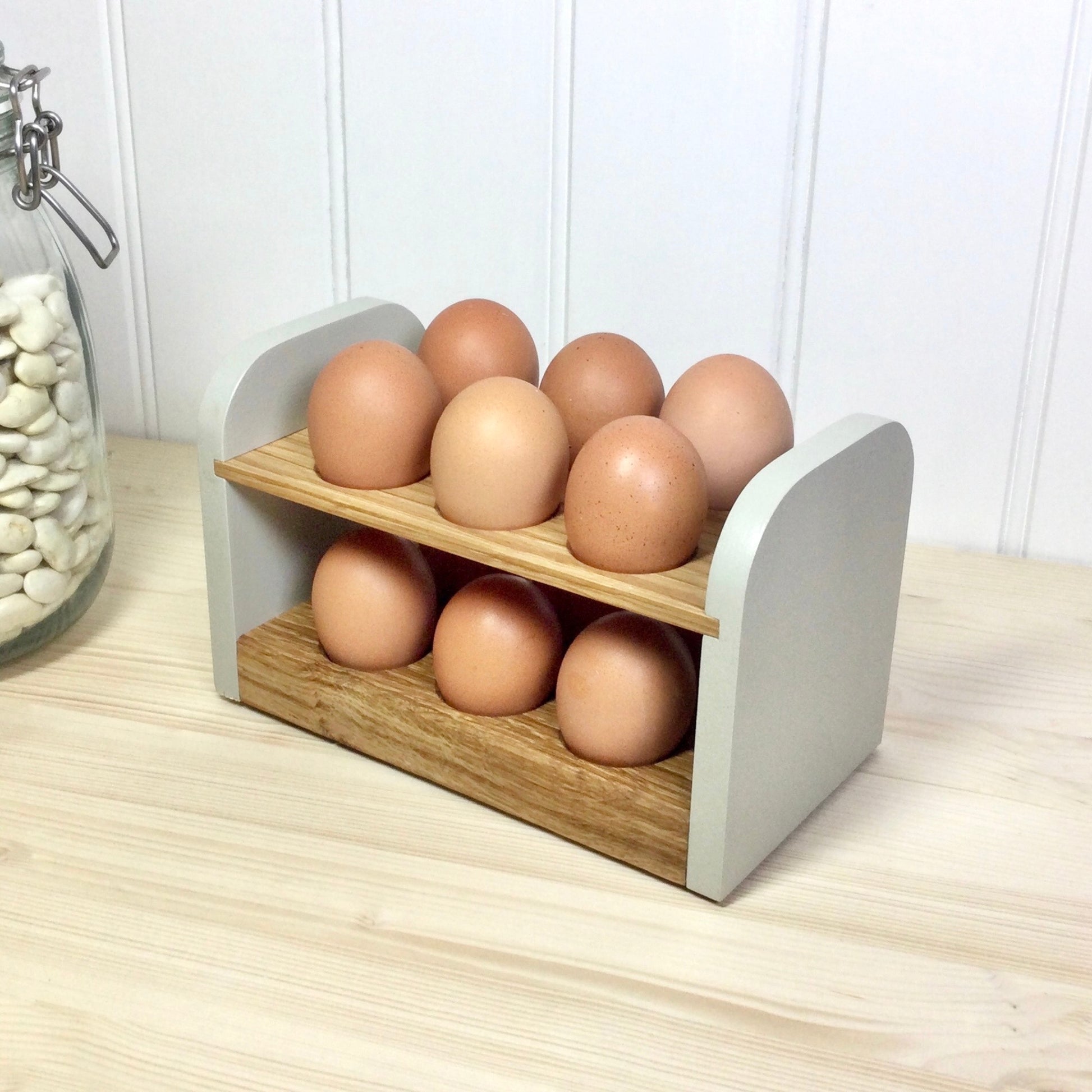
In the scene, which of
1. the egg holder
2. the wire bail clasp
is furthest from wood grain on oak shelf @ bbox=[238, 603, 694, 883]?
the wire bail clasp

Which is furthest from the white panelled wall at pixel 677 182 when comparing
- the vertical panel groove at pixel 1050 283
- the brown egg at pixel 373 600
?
the brown egg at pixel 373 600

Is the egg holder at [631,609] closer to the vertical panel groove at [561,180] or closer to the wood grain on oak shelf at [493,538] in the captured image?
the wood grain on oak shelf at [493,538]

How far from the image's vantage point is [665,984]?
518 millimetres

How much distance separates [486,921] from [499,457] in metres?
0.19

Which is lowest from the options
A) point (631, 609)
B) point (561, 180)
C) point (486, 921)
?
point (486, 921)

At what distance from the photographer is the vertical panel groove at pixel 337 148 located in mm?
887

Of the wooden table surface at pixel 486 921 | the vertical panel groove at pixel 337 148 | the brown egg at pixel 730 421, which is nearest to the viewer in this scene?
the wooden table surface at pixel 486 921

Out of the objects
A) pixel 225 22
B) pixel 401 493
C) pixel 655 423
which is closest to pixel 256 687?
pixel 401 493

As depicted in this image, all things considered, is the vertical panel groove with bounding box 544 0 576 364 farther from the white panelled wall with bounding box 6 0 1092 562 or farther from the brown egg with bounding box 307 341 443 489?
the brown egg with bounding box 307 341 443 489

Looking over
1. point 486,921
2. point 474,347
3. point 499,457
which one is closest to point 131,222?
point 474,347

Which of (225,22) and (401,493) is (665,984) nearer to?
(401,493)

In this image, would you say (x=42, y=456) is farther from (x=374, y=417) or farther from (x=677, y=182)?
(x=677, y=182)

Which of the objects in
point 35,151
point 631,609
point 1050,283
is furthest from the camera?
point 1050,283

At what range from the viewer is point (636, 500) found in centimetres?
54
